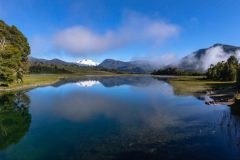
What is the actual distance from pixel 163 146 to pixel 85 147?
8.05 metres

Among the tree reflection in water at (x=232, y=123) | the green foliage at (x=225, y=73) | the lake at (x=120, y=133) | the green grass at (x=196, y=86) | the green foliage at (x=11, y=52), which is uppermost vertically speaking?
the green foliage at (x=11, y=52)

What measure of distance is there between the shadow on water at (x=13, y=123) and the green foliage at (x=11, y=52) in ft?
85.7

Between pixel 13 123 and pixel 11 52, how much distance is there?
151 ft

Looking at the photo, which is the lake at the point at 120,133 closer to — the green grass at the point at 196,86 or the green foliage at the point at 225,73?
the green grass at the point at 196,86

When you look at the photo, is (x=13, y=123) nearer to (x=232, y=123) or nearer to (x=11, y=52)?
(x=232, y=123)

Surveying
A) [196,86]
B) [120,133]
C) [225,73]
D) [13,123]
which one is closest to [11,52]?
[13,123]

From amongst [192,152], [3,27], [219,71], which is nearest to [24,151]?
[192,152]

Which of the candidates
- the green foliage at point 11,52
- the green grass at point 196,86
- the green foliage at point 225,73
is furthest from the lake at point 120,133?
the green foliage at point 225,73

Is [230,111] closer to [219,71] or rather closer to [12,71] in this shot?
[12,71]

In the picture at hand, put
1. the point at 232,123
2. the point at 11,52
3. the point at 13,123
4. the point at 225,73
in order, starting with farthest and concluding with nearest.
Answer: the point at 225,73, the point at 11,52, the point at 13,123, the point at 232,123

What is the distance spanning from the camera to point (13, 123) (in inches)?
1479

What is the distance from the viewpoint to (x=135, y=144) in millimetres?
26906

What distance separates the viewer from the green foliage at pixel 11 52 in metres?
76.3

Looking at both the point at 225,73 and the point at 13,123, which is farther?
the point at 225,73
